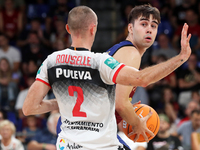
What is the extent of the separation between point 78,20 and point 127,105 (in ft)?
3.26

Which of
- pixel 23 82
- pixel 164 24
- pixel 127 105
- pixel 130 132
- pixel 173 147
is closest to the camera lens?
pixel 127 105

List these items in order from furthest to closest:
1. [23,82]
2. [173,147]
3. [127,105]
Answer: [23,82], [173,147], [127,105]

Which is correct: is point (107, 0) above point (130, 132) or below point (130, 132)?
above

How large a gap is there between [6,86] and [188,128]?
5.41m

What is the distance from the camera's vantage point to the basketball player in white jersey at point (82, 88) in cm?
299

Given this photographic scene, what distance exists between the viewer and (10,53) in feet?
35.6

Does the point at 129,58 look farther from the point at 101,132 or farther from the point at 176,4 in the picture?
the point at 176,4

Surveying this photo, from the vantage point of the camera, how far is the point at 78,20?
10.2 feet

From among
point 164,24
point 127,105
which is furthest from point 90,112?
point 164,24

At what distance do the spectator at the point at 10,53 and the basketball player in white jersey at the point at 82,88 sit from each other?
7949 mm

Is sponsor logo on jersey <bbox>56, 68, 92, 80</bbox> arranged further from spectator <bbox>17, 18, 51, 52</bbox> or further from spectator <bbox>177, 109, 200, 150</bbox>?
spectator <bbox>17, 18, 51, 52</bbox>

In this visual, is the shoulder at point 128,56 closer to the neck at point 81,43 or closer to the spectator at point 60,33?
the neck at point 81,43

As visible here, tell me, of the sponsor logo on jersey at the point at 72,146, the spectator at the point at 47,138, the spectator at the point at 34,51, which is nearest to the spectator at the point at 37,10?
the spectator at the point at 34,51

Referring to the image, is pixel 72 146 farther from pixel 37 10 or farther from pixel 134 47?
pixel 37 10
